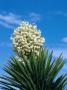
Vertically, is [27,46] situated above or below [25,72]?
above

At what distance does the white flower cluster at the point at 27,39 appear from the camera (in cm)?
1373

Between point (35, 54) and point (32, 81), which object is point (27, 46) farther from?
point (32, 81)

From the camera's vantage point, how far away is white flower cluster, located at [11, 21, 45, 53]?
541 inches

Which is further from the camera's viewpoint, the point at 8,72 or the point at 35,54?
the point at 35,54

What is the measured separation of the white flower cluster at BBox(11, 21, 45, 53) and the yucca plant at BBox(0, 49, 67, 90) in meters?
0.68

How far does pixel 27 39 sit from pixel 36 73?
1.69 meters

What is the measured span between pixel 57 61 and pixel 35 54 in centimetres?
111

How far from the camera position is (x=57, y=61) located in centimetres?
1286

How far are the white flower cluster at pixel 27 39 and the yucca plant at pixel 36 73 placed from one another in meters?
0.68

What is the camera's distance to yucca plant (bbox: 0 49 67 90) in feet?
41.8

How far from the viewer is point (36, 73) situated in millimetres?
12953

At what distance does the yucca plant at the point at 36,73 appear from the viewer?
502 inches

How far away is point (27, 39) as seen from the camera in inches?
555

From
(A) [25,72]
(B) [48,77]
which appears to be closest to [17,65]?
(A) [25,72]
